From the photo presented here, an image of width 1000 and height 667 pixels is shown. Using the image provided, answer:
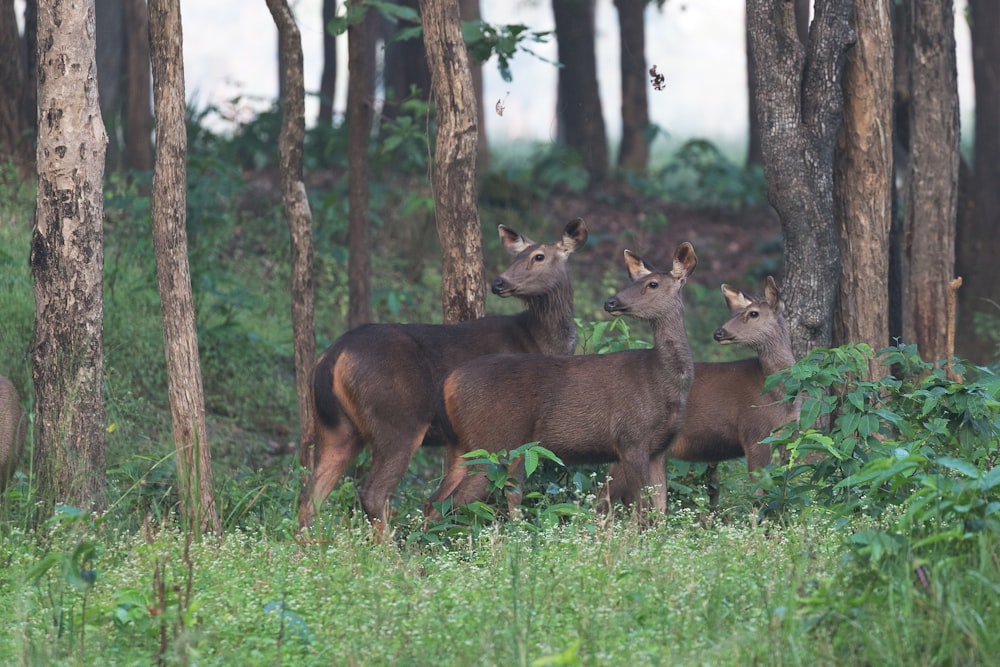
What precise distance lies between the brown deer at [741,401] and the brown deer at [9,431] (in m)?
3.41

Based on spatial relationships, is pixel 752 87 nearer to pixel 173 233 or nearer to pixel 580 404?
pixel 580 404

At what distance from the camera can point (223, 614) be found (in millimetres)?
5223

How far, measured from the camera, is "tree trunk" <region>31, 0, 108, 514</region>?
708 centimetres

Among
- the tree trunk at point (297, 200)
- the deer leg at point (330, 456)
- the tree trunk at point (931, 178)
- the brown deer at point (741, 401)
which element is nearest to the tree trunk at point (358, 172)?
the tree trunk at point (297, 200)

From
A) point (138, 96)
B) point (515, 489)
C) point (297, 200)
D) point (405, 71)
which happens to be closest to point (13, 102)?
point (138, 96)

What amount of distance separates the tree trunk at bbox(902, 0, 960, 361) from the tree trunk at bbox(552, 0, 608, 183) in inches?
310

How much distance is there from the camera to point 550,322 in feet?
28.8

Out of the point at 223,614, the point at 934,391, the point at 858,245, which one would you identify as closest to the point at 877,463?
the point at 934,391

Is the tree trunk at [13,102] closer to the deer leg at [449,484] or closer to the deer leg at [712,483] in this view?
the deer leg at [449,484]

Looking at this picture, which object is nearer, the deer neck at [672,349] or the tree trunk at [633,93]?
the deer neck at [672,349]

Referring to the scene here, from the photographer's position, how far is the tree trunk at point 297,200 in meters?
9.66

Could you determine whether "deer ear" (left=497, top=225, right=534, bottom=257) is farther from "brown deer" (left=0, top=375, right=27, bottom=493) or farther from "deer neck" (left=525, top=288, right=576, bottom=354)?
"brown deer" (left=0, top=375, right=27, bottom=493)

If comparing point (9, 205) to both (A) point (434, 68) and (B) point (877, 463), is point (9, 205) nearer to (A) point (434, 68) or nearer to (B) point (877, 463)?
(A) point (434, 68)

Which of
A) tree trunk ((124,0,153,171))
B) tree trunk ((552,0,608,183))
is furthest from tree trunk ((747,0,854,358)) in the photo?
tree trunk ((552,0,608,183))
